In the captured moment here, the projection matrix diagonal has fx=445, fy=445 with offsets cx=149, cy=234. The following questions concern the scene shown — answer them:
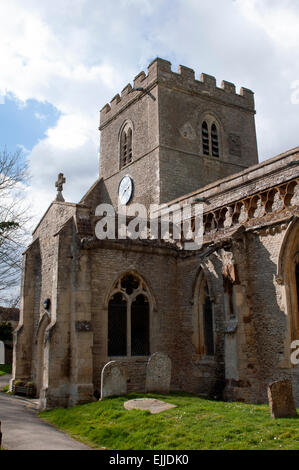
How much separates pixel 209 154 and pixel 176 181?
312 cm

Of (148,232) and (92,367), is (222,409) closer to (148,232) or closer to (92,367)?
(92,367)

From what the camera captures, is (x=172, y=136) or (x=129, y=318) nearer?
(x=129, y=318)

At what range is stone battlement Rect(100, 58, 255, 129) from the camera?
22.9 m

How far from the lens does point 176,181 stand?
21.6 m

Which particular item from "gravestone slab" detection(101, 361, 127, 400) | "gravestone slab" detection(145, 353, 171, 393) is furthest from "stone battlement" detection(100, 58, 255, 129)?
"gravestone slab" detection(101, 361, 127, 400)

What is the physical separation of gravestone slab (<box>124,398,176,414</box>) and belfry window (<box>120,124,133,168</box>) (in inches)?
628

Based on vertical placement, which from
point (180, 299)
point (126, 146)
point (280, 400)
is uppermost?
point (126, 146)

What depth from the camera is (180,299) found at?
1496 cm

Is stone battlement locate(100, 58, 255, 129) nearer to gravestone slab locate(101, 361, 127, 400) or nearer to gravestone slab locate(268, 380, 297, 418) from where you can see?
gravestone slab locate(101, 361, 127, 400)

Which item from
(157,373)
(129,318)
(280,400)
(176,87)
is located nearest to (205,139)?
(176,87)

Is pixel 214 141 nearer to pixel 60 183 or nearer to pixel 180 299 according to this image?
pixel 60 183

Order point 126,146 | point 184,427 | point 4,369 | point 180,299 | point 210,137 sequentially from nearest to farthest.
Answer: point 184,427
point 180,299
point 210,137
point 126,146
point 4,369

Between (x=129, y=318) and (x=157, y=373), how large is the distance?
2573mm
